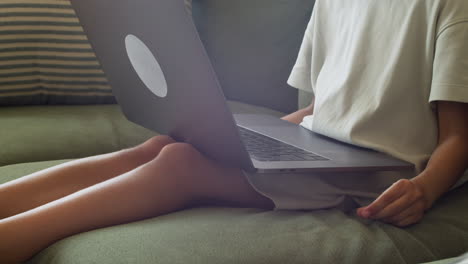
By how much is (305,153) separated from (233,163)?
0.41 feet

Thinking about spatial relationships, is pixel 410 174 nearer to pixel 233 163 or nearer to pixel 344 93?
pixel 344 93

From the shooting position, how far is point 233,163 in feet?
2.23

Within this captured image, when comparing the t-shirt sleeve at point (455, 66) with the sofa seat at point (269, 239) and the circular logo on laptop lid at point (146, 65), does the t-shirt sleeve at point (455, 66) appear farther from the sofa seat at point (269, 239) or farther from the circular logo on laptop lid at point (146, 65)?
the circular logo on laptop lid at point (146, 65)

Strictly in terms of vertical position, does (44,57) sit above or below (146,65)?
below

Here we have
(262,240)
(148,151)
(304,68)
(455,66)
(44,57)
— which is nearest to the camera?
(262,240)

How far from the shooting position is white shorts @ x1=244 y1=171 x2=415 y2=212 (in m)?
0.75

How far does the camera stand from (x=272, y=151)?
2.45ft

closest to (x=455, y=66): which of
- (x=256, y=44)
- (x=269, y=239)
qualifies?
(x=269, y=239)

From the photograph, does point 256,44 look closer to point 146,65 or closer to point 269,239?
point 146,65

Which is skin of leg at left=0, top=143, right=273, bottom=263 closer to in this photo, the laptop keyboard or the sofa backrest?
the laptop keyboard

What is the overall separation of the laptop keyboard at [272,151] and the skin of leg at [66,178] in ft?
0.43

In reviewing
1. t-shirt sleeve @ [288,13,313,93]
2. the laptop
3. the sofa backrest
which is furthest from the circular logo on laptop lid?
the sofa backrest

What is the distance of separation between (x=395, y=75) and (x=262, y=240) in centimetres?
36

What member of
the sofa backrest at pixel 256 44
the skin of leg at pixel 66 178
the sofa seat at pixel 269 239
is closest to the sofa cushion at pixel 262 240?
the sofa seat at pixel 269 239
